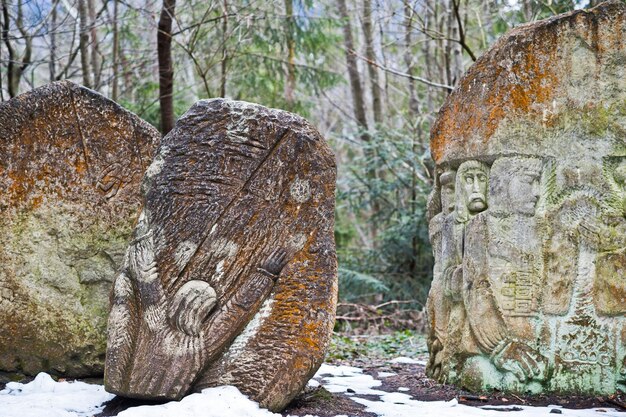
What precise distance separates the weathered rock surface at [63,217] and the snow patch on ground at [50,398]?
36 centimetres

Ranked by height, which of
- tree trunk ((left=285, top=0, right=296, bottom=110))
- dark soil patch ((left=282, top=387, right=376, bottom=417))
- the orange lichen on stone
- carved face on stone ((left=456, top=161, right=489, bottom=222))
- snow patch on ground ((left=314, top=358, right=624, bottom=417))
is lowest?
snow patch on ground ((left=314, top=358, right=624, bottom=417))

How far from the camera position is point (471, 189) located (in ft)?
19.0

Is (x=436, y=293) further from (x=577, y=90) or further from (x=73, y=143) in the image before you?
(x=73, y=143)

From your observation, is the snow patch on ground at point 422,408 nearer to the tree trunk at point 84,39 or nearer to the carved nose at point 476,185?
the carved nose at point 476,185

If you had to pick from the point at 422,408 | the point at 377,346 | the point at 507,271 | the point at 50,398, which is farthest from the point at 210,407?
the point at 377,346

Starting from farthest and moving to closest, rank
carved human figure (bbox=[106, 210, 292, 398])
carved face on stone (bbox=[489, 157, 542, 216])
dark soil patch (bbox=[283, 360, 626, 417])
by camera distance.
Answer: carved face on stone (bbox=[489, 157, 542, 216]) → dark soil patch (bbox=[283, 360, 626, 417]) → carved human figure (bbox=[106, 210, 292, 398])

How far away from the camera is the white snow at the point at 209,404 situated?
407 centimetres

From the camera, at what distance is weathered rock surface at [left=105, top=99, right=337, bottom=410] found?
4312 mm

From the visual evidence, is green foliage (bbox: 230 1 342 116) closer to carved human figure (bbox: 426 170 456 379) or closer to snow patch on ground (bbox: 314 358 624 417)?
carved human figure (bbox: 426 170 456 379)

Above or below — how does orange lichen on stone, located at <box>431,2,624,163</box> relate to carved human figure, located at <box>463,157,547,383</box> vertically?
above

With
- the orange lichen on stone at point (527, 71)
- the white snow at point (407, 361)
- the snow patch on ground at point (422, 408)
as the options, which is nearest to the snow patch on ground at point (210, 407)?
the snow patch on ground at point (422, 408)

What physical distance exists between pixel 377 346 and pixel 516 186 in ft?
11.5

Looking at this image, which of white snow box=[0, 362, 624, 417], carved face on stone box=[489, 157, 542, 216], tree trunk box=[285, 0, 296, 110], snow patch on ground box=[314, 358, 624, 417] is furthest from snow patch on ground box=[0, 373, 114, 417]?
tree trunk box=[285, 0, 296, 110]

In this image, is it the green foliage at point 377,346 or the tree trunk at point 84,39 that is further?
the tree trunk at point 84,39
